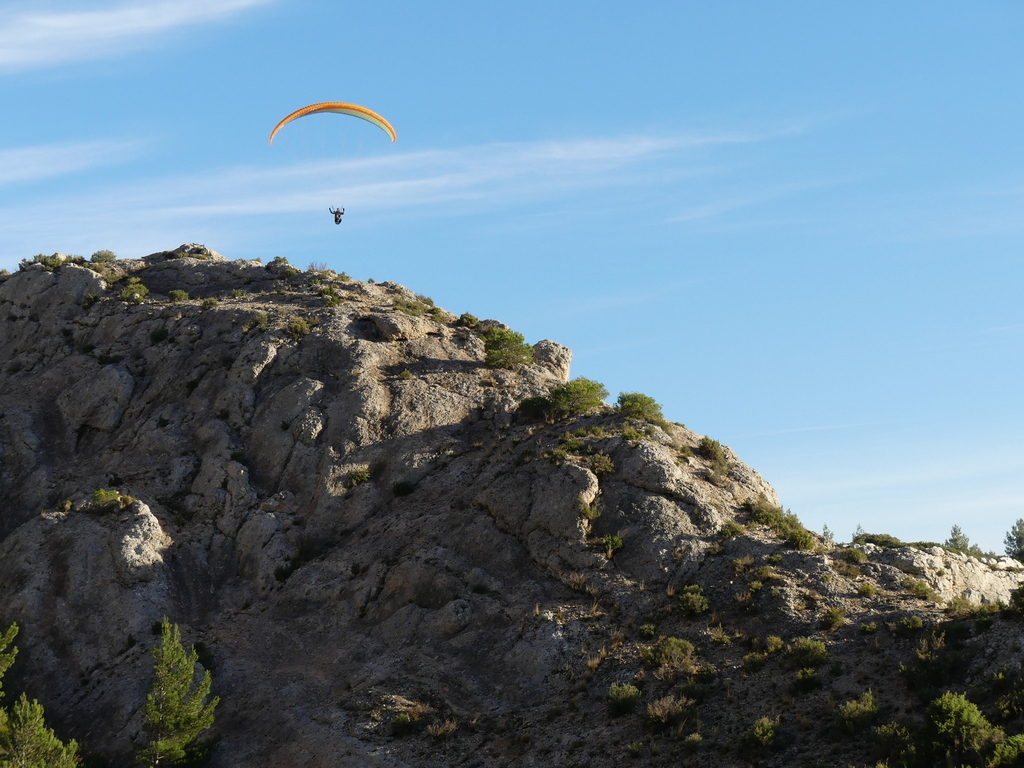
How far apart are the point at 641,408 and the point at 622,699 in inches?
726

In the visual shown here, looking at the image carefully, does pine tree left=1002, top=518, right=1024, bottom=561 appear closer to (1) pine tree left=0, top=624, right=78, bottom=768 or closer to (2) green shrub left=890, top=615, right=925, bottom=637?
(2) green shrub left=890, top=615, right=925, bottom=637

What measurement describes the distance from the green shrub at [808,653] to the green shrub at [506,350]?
85.3 ft

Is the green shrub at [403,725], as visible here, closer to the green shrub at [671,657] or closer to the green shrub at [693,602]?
the green shrub at [671,657]

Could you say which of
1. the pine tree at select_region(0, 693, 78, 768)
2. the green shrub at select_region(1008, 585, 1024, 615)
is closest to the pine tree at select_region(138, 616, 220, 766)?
the pine tree at select_region(0, 693, 78, 768)

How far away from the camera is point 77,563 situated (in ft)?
137

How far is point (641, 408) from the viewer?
155ft

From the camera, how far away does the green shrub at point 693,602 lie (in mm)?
35938

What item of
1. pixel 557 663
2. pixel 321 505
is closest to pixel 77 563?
pixel 321 505

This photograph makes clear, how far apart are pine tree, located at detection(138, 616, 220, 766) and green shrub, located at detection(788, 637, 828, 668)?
829 inches

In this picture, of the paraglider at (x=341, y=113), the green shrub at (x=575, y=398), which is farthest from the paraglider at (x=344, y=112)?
the green shrub at (x=575, y=398)

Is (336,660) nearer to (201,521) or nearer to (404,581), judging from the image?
(404,581)

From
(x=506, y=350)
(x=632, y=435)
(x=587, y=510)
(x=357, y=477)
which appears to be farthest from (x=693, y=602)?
(x=506, y=350)

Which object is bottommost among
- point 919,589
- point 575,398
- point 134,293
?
point 919,589

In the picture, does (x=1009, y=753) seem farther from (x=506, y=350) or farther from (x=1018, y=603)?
(x=506, y=350)
